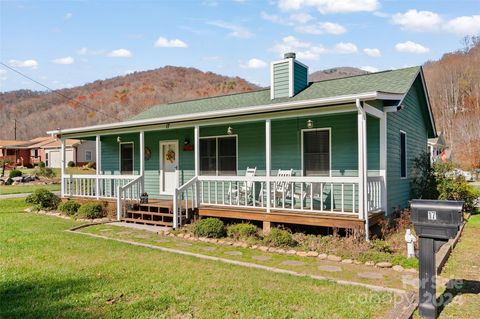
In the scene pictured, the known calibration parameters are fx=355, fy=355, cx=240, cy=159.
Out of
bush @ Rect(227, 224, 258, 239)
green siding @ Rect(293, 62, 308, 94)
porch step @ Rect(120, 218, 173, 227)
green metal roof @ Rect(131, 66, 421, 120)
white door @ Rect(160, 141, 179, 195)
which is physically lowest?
porch step @ Rect(120, 218, 173, 227)

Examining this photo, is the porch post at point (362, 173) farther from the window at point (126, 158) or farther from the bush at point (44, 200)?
the bush at point (44, 200)

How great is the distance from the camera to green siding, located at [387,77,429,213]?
352 inches

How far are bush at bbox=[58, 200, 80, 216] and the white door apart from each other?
8.77ft

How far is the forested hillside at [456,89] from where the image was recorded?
3853 centimetres

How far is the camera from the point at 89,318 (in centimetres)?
341

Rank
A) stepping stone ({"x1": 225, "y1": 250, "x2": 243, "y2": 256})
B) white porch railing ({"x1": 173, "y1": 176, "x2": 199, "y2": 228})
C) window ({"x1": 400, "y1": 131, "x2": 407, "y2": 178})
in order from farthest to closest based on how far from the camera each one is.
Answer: window ({"x1": 400, "y1": 131, "x2": 407, "y2": 178}) < white porch railing ({"x1": 173, "y1": 176, "x2": 199, "y2": 228}) < stepping stone ({"x1": 225, "y1": 250, "x2": 243, "y2": 256})

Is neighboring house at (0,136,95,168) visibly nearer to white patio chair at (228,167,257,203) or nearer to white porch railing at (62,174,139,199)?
white porch railing at (62,174,139,199)

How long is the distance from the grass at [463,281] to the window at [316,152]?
334 cm

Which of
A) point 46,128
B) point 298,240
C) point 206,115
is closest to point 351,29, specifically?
point 206,115

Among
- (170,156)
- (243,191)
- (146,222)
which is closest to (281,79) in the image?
(243,191)

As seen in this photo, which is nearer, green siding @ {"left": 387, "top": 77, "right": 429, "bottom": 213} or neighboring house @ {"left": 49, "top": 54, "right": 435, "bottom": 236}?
neighboring house @ {"left": 49, "top": 54, "right": 435, "bottom": 236}

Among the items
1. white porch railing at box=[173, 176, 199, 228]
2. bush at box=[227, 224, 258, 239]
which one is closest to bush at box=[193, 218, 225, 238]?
bush at box=[227, 224, 258, 239]

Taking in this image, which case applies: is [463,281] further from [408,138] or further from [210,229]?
[408,138]

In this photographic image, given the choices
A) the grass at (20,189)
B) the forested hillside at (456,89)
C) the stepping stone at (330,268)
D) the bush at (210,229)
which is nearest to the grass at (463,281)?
the stepping stone at (330,268)
